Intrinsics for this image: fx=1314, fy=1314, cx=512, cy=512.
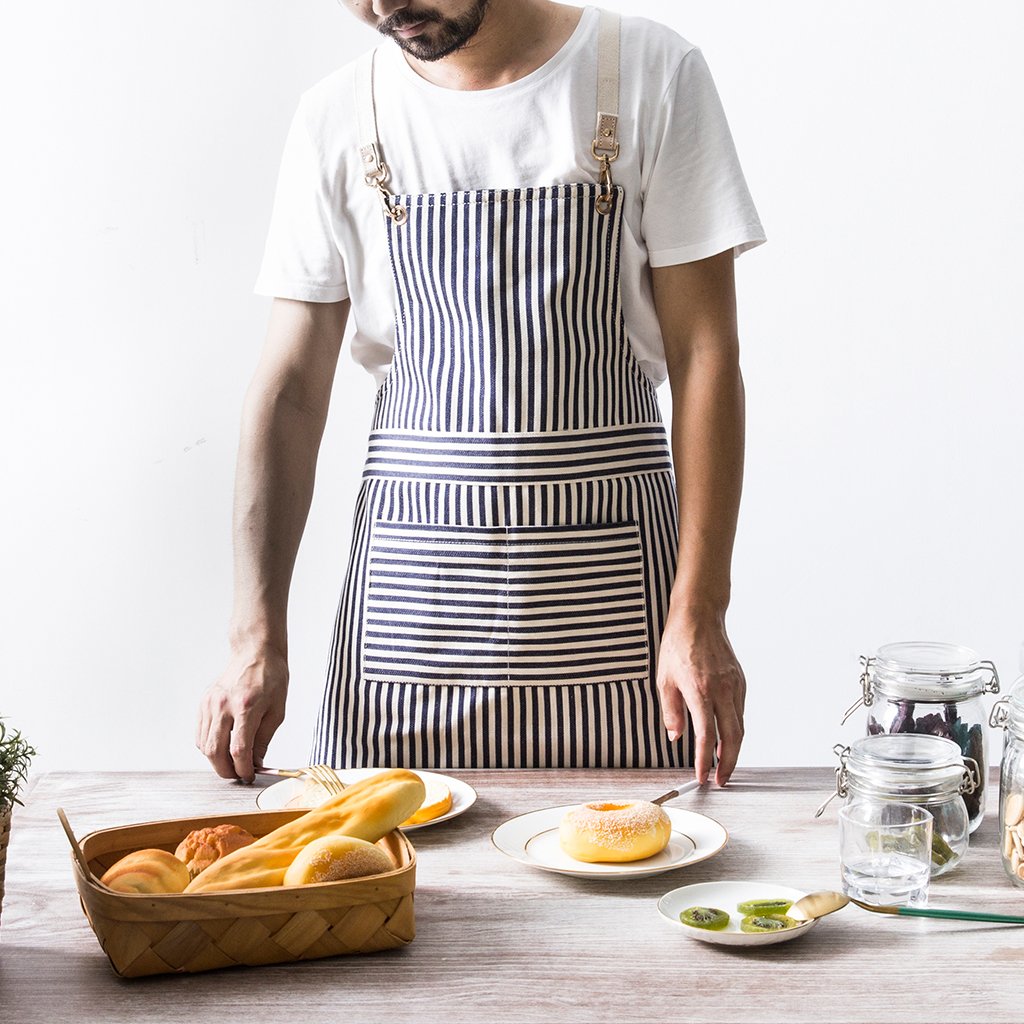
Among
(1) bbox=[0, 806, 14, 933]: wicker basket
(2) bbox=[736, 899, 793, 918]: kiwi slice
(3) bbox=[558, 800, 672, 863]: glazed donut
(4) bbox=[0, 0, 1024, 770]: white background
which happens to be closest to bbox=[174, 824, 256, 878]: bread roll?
(1) bbox=[0, 806, 14, 933]: wicker basket

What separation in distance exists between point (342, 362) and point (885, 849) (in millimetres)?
2007

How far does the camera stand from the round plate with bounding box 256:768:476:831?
1222 mm

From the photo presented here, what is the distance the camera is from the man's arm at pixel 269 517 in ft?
4.73

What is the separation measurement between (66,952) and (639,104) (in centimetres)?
115

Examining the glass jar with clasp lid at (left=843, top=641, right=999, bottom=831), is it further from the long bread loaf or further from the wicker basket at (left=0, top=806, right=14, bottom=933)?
the wicker basket at (left=0, top=806, right=14, bottom=933)

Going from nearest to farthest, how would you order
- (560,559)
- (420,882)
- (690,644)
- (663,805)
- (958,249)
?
(420,882) → (663,805) → (690,644) → (560,559) → (958,249)

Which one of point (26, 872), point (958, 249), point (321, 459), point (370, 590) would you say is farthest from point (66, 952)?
point (958, 249)

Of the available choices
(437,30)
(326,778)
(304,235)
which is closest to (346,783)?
(326,778)

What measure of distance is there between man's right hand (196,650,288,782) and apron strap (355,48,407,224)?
0.58m

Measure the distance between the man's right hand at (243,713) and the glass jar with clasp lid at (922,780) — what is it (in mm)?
649

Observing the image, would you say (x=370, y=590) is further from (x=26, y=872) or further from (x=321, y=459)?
(x=321, y=459)

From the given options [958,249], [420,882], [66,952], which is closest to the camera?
[66,952]

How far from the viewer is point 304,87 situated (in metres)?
2.71

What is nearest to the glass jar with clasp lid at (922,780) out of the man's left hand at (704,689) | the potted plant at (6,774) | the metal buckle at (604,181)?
the man's left hand at (704,689)
